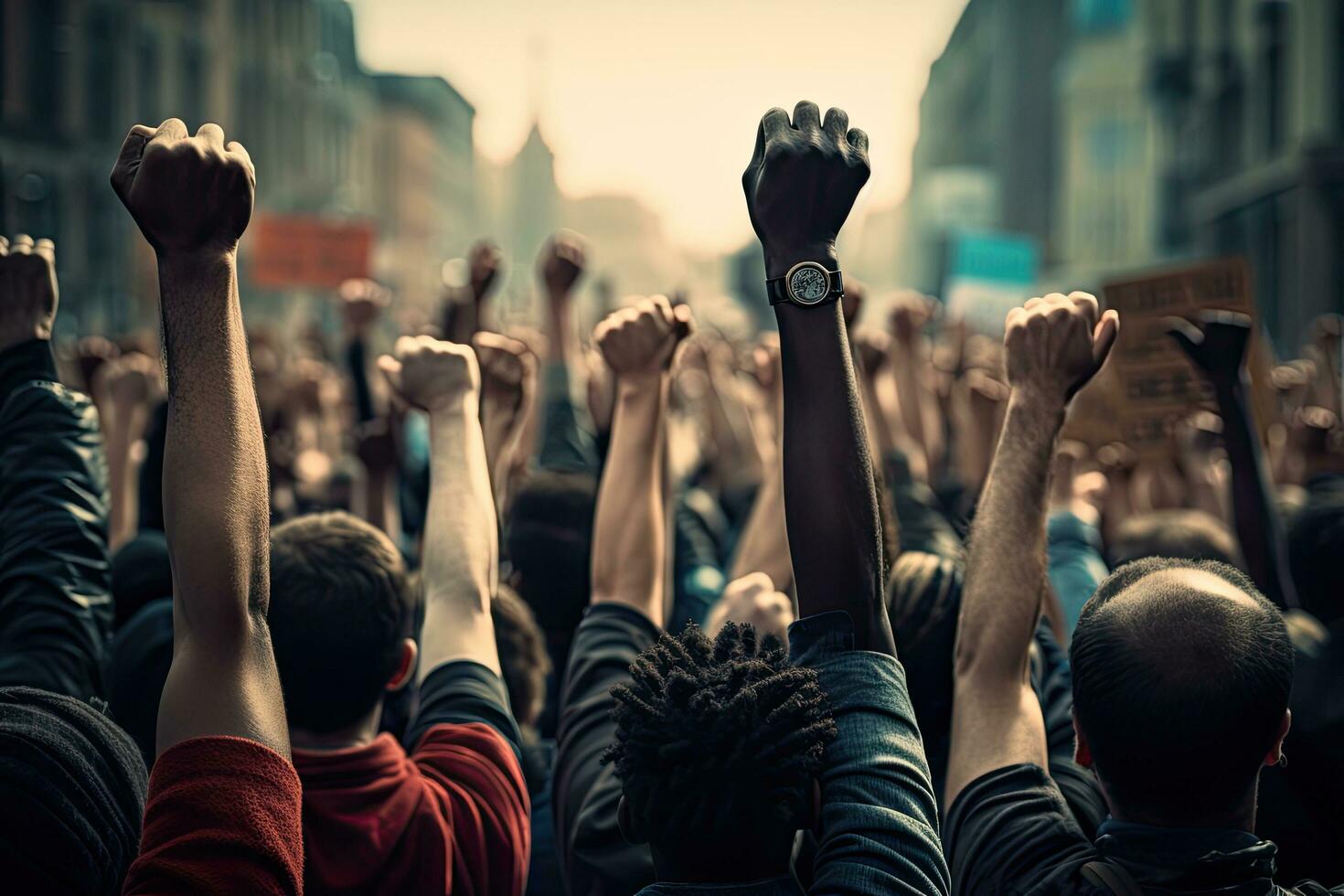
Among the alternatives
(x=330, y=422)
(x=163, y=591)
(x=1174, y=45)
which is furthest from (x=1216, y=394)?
(x=1174, y=45)

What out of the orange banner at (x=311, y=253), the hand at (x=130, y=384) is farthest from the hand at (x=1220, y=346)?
the orange banner at (x=311, y=253)

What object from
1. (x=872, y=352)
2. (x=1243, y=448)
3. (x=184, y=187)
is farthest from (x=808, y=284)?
(x=872, y=352)

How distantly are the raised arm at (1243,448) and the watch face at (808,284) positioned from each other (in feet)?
5.30

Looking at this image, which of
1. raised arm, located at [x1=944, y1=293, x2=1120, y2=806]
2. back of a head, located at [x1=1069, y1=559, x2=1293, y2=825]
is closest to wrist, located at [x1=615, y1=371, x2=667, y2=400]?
raised arm, located at [x1=944, y1=293, x2=1120, y2=806]

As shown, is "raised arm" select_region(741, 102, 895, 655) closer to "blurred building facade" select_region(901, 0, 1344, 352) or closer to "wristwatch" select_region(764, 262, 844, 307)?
"wristwatch" select_region(764, 262, 844, 307)

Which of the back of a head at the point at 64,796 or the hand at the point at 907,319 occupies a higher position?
the hand at the point at 907,319

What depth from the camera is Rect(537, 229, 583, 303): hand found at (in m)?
4.70

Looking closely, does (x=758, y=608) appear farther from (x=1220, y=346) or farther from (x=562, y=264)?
(x=562, y=264)

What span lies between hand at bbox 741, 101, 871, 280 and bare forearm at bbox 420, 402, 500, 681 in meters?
0.91

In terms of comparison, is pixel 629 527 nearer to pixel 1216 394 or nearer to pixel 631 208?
pixel 1216 394

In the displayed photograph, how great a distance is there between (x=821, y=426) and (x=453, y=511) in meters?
0.91

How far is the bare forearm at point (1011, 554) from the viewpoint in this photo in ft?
7.15

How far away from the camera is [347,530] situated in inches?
96.3

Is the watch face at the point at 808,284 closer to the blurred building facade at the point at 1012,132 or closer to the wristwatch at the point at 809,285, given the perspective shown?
the wristwatch at the point at 809,285
